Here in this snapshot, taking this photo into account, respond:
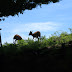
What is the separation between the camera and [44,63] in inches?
90.8

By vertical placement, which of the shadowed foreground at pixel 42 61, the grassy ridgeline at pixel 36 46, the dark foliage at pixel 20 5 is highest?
the dark foliage at pixel 20 5

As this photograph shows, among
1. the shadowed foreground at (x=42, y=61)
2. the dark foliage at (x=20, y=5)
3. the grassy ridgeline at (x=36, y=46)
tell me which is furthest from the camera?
the dark foliage at (x=20, y=5)

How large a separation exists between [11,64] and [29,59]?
0.32 m

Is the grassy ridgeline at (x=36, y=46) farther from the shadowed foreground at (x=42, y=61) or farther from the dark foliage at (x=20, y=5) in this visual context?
the dark foliage at (x=20, y=5)

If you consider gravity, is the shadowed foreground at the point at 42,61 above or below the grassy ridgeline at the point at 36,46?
below

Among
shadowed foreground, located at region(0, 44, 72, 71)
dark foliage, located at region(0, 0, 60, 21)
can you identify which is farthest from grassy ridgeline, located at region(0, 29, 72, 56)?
dark foliage, located at region(0, 0, 60, 21)

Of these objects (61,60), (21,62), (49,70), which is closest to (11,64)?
(21,62)

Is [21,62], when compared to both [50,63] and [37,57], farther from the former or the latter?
[50,63]

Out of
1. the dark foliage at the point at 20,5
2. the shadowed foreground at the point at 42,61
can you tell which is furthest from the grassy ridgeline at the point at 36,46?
the dark foliage at the point at 20,5

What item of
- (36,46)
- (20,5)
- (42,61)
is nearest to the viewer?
(42,61)

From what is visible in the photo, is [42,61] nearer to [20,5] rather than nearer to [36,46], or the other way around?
[36,46]

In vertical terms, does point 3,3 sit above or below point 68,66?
above

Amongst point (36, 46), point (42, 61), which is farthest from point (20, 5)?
point (42, 61)

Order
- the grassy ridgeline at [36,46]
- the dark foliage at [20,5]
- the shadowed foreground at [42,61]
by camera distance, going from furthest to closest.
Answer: the dark foliage at [20,5]
the grassy ridgeline at [36,46]
the shadowed foreground at [42,61]
